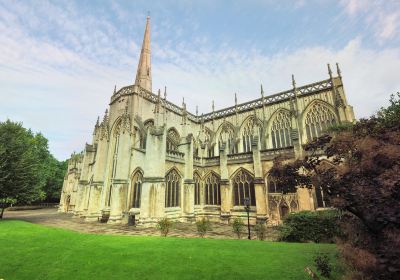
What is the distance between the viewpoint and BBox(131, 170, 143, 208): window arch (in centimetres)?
1869

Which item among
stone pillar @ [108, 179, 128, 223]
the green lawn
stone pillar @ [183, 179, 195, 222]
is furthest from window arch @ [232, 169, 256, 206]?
the green lawn

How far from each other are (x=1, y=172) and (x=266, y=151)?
940 inches

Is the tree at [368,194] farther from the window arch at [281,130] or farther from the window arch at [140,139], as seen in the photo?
the window arch at [281,130]

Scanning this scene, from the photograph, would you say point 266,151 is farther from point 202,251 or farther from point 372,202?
point 372,202

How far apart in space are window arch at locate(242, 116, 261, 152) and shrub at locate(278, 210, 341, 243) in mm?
15117

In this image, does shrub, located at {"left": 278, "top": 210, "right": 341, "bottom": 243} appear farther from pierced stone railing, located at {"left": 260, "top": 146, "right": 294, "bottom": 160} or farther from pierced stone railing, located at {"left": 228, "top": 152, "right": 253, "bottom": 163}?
pierced stone railing, located at {"left": 228, "top": 152, "right": 253, "bottom": 163}

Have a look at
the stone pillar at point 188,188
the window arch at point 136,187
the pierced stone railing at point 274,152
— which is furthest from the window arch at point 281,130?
the window arch at point 136,187

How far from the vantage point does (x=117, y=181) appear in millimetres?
18859

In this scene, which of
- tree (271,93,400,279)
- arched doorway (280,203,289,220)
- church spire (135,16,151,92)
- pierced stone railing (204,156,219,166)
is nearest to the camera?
tree (271,93,400,279)

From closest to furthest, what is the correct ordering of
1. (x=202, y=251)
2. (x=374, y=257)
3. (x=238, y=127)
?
(x=374, y=257) → (x=202, y=251) → (x=238, y=127)

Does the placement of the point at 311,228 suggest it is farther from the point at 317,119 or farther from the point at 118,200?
the point at 118,200

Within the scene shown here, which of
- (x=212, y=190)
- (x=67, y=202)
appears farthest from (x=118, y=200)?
(x=67, y=202)

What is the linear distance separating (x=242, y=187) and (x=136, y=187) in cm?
1038

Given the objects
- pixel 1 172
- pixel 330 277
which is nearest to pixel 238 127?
pixel 330 277
